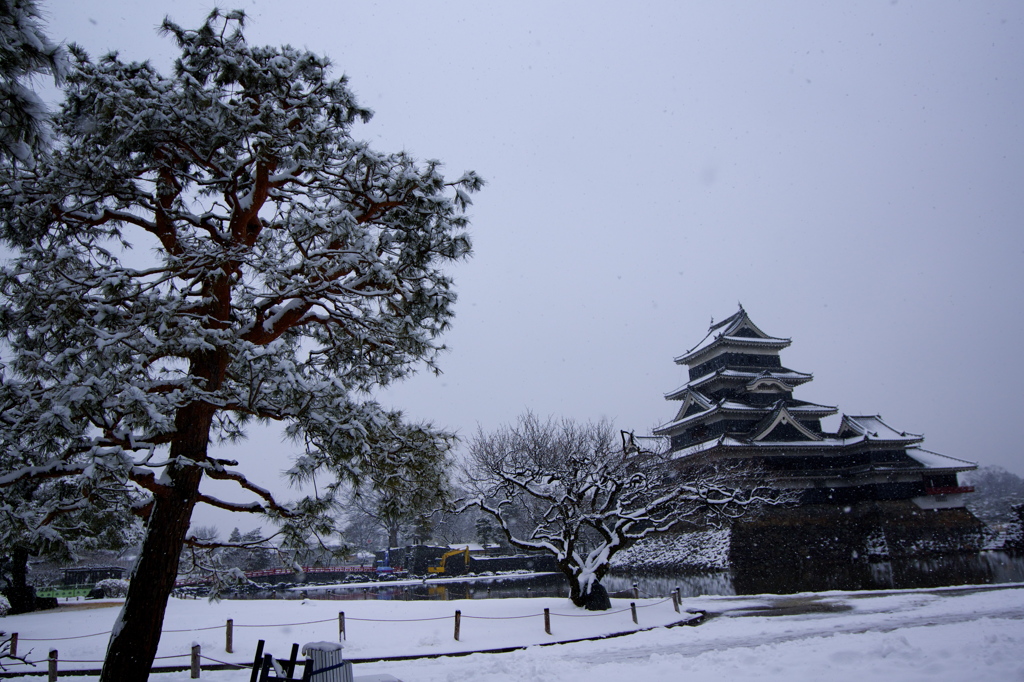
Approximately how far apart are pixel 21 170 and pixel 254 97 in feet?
9.35

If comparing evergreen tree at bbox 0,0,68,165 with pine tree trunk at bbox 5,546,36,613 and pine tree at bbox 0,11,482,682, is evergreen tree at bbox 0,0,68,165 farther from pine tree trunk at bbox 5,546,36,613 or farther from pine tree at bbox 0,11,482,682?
pine tree trunk at bbox 5,546,36,613

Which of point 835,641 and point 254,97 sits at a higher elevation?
point 254,97

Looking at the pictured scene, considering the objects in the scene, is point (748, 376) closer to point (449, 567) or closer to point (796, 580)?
point (796, 580)

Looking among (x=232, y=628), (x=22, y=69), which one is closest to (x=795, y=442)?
(x=232, y=628)

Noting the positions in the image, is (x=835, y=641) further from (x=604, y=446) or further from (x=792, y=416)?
(x=792, y=416)

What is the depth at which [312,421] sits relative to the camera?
631 cm

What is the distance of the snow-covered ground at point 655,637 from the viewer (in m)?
8.15

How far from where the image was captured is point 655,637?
1270cm

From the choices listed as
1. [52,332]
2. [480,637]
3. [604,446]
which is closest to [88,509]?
[52,332]

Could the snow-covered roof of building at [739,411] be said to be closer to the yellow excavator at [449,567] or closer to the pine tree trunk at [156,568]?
the yellow excavator at [449,567]

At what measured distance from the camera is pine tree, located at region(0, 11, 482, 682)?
226 inches

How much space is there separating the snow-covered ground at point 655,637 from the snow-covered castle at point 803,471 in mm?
4058

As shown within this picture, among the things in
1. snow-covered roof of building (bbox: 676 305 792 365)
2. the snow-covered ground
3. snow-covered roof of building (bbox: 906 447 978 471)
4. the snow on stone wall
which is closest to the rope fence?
the snow-covered ground

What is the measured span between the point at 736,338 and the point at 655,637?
73.4 ft
